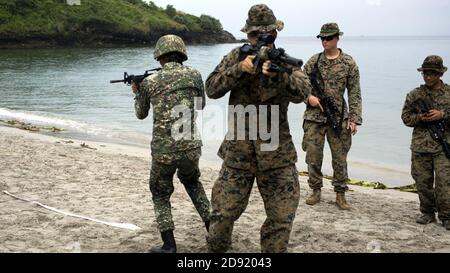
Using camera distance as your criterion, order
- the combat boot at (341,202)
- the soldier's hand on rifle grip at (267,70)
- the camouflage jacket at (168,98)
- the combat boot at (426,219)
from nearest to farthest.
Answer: the soldier's hand on rifle grip at (267,70) → the camouflage jacket at (168,98) → the combat boot at (426,219) → the combat boot at (341,202)

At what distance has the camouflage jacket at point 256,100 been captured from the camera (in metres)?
4.29

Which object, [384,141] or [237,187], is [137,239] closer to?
[237,187]

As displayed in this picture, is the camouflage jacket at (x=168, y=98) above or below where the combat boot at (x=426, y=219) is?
above

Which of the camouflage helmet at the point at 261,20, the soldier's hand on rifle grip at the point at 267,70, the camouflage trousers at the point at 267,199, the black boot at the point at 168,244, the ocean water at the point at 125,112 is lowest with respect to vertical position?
the ocean water at the point at 125,112

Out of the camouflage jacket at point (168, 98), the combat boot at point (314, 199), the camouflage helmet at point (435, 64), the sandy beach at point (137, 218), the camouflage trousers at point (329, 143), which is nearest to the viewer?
the camouflage jacket at point (168, 98)

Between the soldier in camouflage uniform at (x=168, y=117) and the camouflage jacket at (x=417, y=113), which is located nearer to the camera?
the soldier in camouflage uniform at (x=168, y=117)

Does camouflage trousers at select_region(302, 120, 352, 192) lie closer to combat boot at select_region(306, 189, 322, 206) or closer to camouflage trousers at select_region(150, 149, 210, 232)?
combat boot at select_region(306, 189, 322, 206)

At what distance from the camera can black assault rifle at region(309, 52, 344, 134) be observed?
7.04m

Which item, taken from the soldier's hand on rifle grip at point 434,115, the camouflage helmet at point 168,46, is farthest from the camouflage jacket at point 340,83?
the camouflage helmet at point 168,46

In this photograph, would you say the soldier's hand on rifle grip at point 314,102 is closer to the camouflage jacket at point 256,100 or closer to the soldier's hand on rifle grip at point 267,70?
the camouflage jacket at point 256,100

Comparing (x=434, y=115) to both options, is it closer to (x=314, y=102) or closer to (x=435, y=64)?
(x=435, y=64)

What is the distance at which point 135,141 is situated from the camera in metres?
17.0

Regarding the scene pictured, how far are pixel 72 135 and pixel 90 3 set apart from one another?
80.4 metres

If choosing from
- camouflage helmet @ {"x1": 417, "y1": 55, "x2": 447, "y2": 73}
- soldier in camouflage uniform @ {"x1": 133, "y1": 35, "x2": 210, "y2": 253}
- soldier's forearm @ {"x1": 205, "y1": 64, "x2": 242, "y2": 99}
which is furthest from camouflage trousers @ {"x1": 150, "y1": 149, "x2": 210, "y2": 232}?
camouflage helmet @ {"x1": 417, "y1": 55, "x2": 447, "y2": 73}
